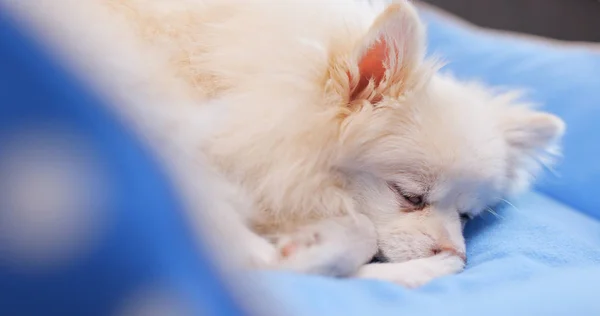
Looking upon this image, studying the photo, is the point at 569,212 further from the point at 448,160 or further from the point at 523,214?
the point at 448,160

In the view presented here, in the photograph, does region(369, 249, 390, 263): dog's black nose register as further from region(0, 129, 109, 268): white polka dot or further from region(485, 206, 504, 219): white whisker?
region(0, 129, 109, 268): white polka dot

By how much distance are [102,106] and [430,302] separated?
2.22 feet

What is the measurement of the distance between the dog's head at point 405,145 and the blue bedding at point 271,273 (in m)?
0.14

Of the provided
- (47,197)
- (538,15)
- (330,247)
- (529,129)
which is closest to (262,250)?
(330,247)

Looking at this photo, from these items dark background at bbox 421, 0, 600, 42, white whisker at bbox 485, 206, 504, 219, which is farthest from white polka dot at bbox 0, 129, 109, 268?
dark background at bbox 421, 0, 600, 42

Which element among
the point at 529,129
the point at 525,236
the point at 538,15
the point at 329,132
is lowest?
the point at 525,236

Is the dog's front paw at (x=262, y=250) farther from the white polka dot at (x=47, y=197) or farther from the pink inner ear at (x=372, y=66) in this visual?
the white polka dot at (x=47, y=197)

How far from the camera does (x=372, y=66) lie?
1.16 metres

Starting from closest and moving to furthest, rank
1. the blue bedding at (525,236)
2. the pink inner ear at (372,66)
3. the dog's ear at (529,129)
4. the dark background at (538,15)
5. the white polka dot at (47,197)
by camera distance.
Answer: the white polka dot at (47,197) → the blue bedding at (525,236) → the pink inner ear at (372,66) → the dog's ear at (529,129) → the dark background at (538,15)

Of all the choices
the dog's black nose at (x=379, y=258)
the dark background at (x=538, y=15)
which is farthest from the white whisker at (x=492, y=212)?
the dark background at (x=538, y=15)

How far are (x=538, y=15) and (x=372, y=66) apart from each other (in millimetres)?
2630

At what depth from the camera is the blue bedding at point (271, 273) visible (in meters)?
0.43

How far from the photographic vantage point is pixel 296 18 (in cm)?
129

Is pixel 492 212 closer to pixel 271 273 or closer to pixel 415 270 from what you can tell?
pixel 415 270
